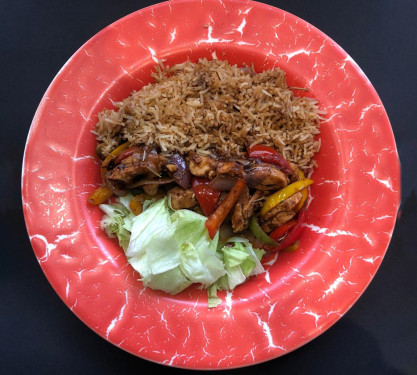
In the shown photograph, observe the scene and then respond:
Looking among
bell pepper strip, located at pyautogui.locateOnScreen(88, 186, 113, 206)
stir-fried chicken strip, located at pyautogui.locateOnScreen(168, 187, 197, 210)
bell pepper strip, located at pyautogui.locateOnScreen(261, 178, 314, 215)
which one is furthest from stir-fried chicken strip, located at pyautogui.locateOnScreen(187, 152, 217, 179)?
bell pepper strip, located at pyautogui.locateOnScreen(88, 186, 113, 206)

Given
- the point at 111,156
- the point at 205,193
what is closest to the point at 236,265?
the point at 205,193

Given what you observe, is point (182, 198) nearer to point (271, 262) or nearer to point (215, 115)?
point (215, 115)

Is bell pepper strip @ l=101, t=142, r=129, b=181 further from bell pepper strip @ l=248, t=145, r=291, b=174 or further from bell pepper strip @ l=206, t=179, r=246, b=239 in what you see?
A: bell pepper strip @ l=248, t=145, r=291, b=174

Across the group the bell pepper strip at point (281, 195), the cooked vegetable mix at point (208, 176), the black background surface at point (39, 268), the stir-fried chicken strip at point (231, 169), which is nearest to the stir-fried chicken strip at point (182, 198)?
→ the cooked vegetable mix at point (208, 176)

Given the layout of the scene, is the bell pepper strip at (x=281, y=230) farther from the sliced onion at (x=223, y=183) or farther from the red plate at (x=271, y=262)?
the sliced onion at (x=223, y=183)

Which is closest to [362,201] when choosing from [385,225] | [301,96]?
[385,225]
